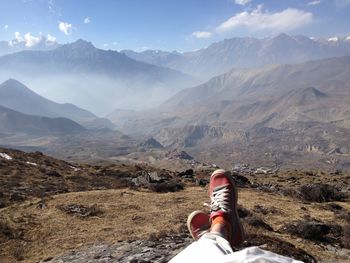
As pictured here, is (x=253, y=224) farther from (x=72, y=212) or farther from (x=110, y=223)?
(x=72, y=212)

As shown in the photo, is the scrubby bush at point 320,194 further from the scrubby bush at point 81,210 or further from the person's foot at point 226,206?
the person's foot at point 226,206

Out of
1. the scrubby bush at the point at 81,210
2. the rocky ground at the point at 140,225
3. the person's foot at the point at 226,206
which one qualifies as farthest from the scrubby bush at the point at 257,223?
the scrubby bush at the point at 81,210

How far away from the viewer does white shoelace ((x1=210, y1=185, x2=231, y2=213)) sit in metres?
8.02

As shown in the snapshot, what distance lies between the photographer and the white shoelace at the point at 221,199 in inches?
316

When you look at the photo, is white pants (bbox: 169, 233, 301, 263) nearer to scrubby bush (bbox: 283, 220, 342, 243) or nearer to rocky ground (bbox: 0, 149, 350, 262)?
rocky ground (bbox: 0, 149, 350, 262)

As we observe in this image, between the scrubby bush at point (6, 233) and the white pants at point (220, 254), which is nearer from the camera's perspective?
the white pants at point (220, 254)

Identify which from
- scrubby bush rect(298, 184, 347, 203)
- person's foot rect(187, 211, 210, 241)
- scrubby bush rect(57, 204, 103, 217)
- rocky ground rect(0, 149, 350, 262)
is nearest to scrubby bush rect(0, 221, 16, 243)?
rocky ground rect(0, 149, 350, 262)

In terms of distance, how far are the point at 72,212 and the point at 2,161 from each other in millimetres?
23110

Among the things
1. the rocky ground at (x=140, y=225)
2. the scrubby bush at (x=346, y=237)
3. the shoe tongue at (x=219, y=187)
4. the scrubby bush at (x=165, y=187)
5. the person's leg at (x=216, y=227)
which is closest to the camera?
the person's leg at (x=216, y=227)

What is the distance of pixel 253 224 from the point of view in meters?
13.8

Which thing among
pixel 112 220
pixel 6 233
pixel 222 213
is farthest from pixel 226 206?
pixel 6 233

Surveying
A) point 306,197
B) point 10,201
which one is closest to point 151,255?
point 10,201

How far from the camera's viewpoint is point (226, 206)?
26.4 feet

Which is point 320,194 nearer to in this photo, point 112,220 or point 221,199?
point 112,220
